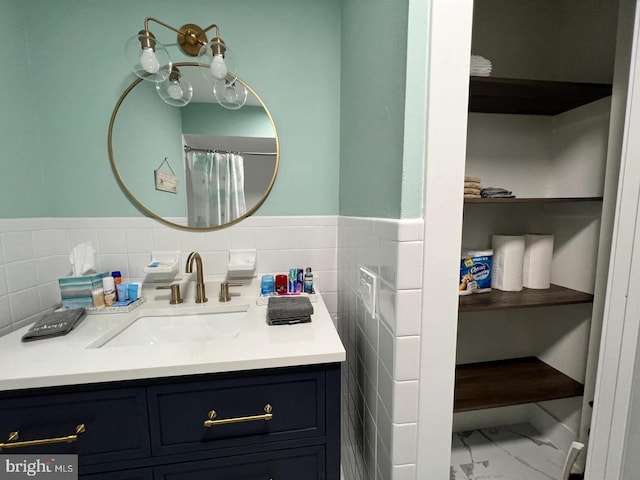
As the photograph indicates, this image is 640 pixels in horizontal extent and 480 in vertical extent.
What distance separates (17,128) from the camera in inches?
39.6

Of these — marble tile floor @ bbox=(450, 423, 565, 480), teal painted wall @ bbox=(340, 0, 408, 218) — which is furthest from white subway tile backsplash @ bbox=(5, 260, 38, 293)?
marble tile floor @ bbox=(450, 423, 565, 480)

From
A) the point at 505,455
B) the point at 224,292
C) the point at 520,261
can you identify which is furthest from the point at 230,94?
the point at 505,455

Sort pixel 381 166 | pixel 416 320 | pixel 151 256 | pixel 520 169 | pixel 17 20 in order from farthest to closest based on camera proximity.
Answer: pixel 520 169 < pixel 151 256 < pixel 17 20 < pixel 381 166 < pixel 416 320

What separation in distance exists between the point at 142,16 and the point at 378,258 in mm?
1349

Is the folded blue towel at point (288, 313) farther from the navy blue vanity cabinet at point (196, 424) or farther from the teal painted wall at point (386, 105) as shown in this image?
the teal painted wall at point (386, 105)

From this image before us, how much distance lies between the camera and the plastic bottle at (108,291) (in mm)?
1029

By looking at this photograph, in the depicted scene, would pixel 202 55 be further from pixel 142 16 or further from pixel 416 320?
pixel 416 320

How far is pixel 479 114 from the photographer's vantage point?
1.25 metres

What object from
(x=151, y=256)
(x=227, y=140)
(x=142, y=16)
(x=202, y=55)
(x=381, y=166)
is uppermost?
(x=142, y=16)

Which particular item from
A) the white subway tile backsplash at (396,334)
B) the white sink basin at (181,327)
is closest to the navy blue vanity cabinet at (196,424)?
the white subway tile backsplash at (396,334)

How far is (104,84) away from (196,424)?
1311mm

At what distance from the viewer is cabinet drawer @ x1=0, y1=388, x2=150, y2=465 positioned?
65 cm

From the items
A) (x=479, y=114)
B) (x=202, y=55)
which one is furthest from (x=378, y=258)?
(x=202, y=55)

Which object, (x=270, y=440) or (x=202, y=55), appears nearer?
(x=270, y=440)
